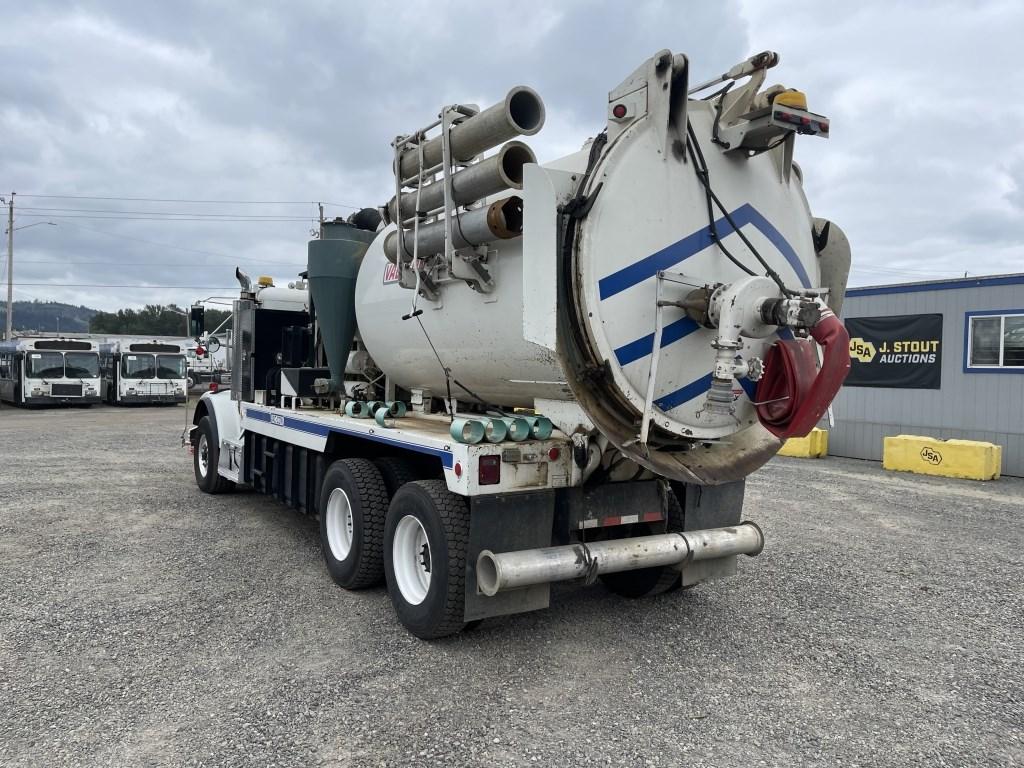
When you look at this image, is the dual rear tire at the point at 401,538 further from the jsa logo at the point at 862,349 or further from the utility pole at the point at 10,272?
the utility pole at the point at 10,272

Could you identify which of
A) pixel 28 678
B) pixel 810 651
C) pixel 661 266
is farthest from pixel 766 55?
pixel 28 678

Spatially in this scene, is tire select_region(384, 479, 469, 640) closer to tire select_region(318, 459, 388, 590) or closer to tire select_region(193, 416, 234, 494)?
tire select_region(318, 459, 388, 590)

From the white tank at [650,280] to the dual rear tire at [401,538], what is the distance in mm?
889

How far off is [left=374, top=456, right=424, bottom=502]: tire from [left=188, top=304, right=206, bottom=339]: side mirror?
4.43 metres

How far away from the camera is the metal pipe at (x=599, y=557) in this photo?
3723 mm

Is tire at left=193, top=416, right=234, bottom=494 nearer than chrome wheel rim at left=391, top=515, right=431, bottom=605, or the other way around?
chrome wheel rim at left=391, top=515, right=431, bottom=605

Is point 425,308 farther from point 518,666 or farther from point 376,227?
point 518,666

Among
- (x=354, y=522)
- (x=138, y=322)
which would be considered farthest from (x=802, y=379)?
(x=138, y=322)

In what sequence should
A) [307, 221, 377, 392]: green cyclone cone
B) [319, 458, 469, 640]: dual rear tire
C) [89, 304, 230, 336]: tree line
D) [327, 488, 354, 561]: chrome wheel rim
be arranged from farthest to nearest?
[89, 304, 230, 336]: tree line → [307, 221, 377, 392]: green cyclone cone → [327, 488, 354, 561]: chrome wheel rim → [319, 458, 469, 640]: dual rear tire

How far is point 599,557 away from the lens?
3.92 m

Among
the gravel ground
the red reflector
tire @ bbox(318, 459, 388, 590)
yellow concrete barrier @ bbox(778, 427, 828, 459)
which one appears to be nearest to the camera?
the gravel ground

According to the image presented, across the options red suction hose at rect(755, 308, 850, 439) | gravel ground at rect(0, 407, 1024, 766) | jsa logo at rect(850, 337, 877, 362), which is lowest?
gravel ground at rect(0, 407, 1024, 766)

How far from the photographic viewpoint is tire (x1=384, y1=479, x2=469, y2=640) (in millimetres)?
3914

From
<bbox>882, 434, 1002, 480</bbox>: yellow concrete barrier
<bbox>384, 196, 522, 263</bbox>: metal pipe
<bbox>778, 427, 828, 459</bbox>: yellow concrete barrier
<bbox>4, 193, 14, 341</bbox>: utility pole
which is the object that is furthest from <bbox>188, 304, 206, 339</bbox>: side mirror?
<bbox>4, 193, 14, 341</bbox>: utility pole
